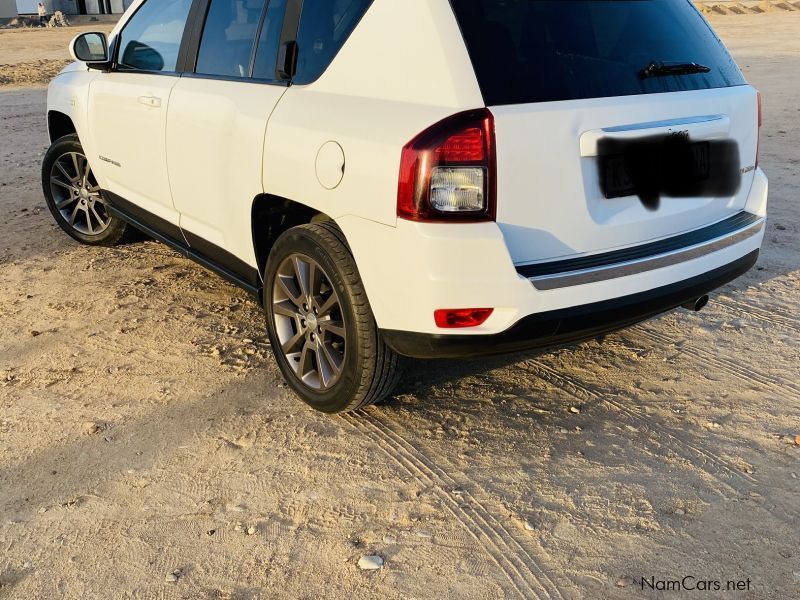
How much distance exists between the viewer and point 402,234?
2709 mm

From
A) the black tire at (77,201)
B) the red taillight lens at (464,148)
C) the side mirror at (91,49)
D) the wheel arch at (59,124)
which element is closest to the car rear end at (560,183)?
the red taillight lens at (464,148)

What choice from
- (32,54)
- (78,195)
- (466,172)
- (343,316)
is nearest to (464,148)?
(466,172)

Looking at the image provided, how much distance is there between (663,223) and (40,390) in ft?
9.33

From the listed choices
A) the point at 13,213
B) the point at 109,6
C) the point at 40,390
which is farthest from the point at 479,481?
the point at 109,6

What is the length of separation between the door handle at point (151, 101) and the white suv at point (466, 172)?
1.56 feet

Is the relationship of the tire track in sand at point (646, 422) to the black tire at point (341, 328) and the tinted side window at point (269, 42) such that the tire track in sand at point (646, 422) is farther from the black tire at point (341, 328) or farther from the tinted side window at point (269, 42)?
the tinted side window at point (269, 42)

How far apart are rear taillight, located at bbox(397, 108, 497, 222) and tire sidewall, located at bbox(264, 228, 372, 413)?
1.71 feet

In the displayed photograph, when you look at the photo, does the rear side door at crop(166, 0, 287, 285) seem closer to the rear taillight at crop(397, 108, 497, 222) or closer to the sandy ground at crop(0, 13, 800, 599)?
the sandy ground at crop(0, 13, 800, 599)

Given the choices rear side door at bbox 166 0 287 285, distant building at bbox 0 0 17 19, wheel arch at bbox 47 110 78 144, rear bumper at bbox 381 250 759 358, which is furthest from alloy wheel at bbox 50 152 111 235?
distant building at bbox 0 0 17 19

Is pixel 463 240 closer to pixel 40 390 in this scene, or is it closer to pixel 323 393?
pixel 323 393

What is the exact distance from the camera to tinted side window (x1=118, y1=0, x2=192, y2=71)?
14.1ft

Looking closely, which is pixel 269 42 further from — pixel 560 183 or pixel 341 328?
pixel 560 183

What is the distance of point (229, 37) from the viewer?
12.7 feet

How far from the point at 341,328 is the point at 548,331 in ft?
2.80
